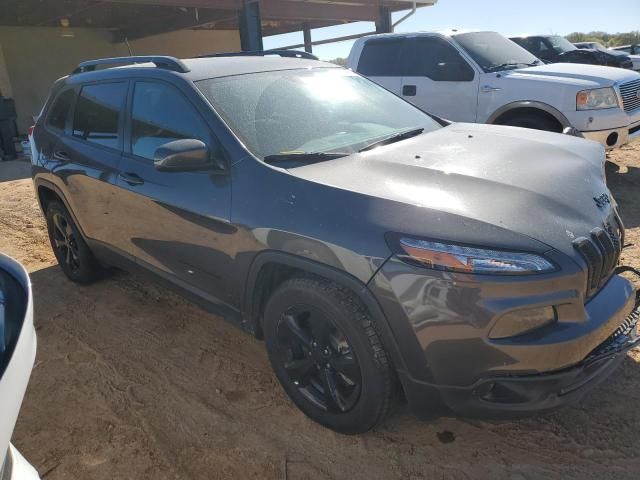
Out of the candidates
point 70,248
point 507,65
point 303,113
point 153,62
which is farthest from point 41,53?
point 303,113

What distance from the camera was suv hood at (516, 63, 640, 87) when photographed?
6.26m

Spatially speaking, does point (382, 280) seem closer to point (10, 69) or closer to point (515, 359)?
point (515, 359)

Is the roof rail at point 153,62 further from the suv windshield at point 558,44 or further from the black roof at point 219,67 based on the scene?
the suv windshield at point 558,44

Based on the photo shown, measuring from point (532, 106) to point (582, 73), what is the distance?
31.7 inches

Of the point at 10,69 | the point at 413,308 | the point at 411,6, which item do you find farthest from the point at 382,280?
the point at 10,69

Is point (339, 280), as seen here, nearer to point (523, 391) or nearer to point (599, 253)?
point (523, 391)

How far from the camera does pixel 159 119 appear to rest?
335 centimetres

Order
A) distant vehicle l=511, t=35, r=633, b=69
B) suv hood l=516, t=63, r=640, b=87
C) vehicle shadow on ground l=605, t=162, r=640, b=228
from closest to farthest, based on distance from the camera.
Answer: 1. vehicle shadow on ground l=605, t=162, r=640, b=228
2. suv hood l=516, t=63, r=640, b=87
3. distant vehicle l=511, t=35, r=633, b=69

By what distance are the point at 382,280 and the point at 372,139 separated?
1.21m

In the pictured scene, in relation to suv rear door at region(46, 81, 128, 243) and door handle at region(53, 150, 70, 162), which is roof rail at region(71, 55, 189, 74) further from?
door handle at region(53, 150, 70, 162)

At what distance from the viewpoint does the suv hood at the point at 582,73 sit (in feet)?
20.5

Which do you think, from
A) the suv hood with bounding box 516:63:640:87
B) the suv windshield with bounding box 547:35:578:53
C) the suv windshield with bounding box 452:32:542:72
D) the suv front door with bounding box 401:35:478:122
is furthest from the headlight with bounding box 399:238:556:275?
the suv windshield with bounding box 547:35:578:53

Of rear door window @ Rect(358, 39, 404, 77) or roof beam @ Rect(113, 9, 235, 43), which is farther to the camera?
roof beam @ Rect(113, 9, 235, 43)

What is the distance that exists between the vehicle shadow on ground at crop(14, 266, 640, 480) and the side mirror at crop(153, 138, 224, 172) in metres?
1.30
